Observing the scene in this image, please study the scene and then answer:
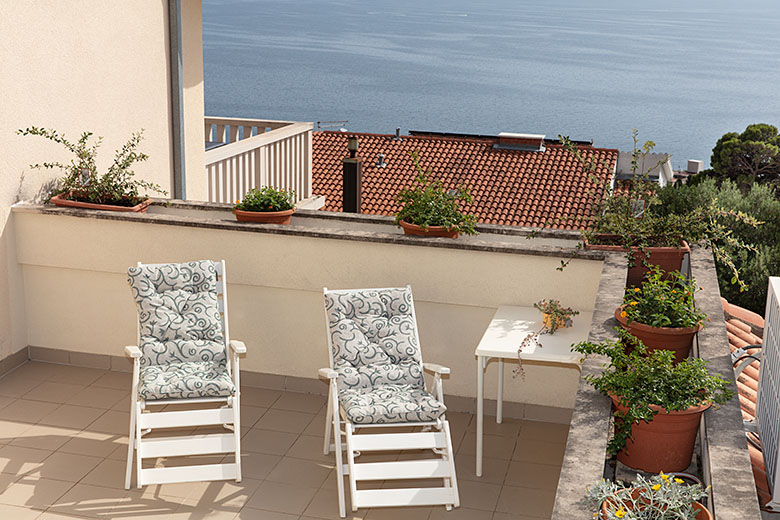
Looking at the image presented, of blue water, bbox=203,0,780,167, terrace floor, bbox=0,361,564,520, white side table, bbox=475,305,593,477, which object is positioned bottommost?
terrace floor, bbox=0,361,564,520

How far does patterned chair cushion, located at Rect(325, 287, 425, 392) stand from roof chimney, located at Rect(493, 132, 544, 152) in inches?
615

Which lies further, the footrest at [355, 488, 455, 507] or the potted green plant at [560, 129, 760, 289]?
the potted green plant at [560, 129, 760, 289]

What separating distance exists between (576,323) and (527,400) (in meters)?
0.71

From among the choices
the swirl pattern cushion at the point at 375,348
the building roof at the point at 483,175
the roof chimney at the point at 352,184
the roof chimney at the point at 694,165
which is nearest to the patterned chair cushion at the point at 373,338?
the swirl pattern cushion at the point at 375,348

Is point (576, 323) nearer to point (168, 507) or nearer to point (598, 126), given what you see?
point (168, 507)

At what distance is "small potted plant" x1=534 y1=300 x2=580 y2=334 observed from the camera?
14.9 feet

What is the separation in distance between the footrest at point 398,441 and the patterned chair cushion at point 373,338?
0.37 meters

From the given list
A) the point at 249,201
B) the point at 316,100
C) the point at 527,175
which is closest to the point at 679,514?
the point at 249,201

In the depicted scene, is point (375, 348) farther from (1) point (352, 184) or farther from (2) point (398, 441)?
(1) point (352, 184)

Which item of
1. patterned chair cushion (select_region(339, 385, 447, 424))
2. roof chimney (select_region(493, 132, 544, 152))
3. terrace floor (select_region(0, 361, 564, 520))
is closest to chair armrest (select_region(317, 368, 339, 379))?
patterned chair cushion (select_region(339, 385, 447, 424))

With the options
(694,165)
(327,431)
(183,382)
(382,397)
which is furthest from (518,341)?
(694,165)

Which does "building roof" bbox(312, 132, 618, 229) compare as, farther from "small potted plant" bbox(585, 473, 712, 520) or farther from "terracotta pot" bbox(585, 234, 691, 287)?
"small potted plant" bbox(585, 473, 712, 520)

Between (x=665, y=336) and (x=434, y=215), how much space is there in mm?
1874

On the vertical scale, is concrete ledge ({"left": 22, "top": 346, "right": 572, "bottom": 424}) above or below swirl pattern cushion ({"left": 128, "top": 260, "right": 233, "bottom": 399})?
below
